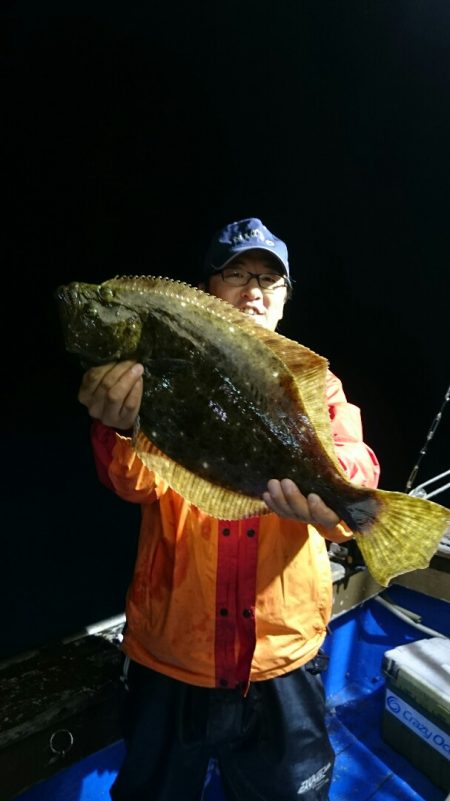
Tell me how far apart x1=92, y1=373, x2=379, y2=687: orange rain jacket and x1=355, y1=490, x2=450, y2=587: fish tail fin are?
13.6 inches

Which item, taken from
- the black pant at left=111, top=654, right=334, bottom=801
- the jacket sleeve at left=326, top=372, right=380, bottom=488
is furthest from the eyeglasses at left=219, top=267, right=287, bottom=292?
the black pant at left=111, top=654, right=334, bottom=801

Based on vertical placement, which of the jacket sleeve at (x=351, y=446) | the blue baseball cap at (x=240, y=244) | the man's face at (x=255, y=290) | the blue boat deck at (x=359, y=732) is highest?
the blue baseball cap at (x=240, y=244)

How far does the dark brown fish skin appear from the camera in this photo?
61.6 inches

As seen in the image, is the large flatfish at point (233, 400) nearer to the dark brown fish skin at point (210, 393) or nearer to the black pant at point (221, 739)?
the dark brown fish skin at point (210, 393)

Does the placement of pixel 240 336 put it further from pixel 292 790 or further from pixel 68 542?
pixel 68 542

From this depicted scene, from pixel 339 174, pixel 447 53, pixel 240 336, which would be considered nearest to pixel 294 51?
pixel 447 53

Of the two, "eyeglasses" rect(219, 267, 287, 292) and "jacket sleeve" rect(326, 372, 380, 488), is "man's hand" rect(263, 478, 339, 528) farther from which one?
"eyeglasses" rect(219, 267, 287, 292)

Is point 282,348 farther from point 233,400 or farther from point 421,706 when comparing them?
point 421,706

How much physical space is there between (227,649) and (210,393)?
1215mm

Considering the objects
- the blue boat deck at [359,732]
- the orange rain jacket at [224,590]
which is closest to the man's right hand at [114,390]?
the orange rain jacket at [224,590]

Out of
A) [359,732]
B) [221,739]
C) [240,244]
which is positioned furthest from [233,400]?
[359,732]

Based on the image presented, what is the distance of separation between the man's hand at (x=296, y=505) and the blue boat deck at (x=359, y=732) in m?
2.27

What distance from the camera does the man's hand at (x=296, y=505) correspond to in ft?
5.15

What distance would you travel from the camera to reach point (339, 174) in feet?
38.2
